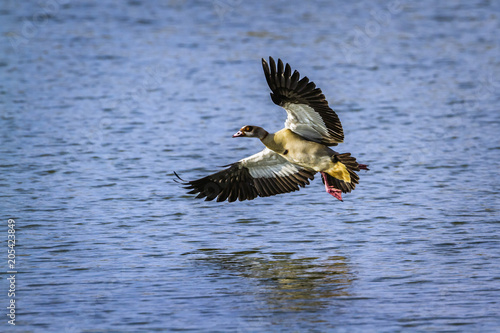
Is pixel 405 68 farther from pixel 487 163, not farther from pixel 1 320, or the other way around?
pixel 1 320

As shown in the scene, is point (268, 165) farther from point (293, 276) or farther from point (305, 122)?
point (293, 276)

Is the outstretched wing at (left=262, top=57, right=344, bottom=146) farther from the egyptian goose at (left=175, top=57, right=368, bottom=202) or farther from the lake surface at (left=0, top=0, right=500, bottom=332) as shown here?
the lake surface at (left=0, top=0, right=500, bottom=332)

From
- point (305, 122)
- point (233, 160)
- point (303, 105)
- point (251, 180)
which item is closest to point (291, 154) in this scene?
point (305, 122)

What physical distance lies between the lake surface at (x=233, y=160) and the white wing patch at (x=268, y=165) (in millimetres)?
727

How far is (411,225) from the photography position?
463 inches

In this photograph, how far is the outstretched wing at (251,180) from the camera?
11.5 meters

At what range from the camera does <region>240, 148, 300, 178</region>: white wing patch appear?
37.8ft

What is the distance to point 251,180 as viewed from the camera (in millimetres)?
11625

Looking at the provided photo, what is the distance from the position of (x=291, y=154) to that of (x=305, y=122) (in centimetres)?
42

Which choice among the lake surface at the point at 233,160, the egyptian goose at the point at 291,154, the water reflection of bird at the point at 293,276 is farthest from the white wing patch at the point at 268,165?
the water reflection of bird at the point at 293,276

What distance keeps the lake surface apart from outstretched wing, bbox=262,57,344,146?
1318mm

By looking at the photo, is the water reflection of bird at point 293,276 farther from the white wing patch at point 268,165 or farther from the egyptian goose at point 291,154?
the white wing patch at point 268,165

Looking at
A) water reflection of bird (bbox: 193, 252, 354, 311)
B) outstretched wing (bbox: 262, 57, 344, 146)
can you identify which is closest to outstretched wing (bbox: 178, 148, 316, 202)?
outstretched wing (bbox: 262, 57, 344, 146)

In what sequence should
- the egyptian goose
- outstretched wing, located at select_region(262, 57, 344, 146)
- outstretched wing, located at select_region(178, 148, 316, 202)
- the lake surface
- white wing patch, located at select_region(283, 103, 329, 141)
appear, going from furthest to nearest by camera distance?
outstretched wing, located at select_region(178, 148, 316, 202), white wing patch, located at select_region(283, 103, 329, 141), the egyptian goose, outstretched wing, located at select_region(262, 57, 344, 146), the lake surface
